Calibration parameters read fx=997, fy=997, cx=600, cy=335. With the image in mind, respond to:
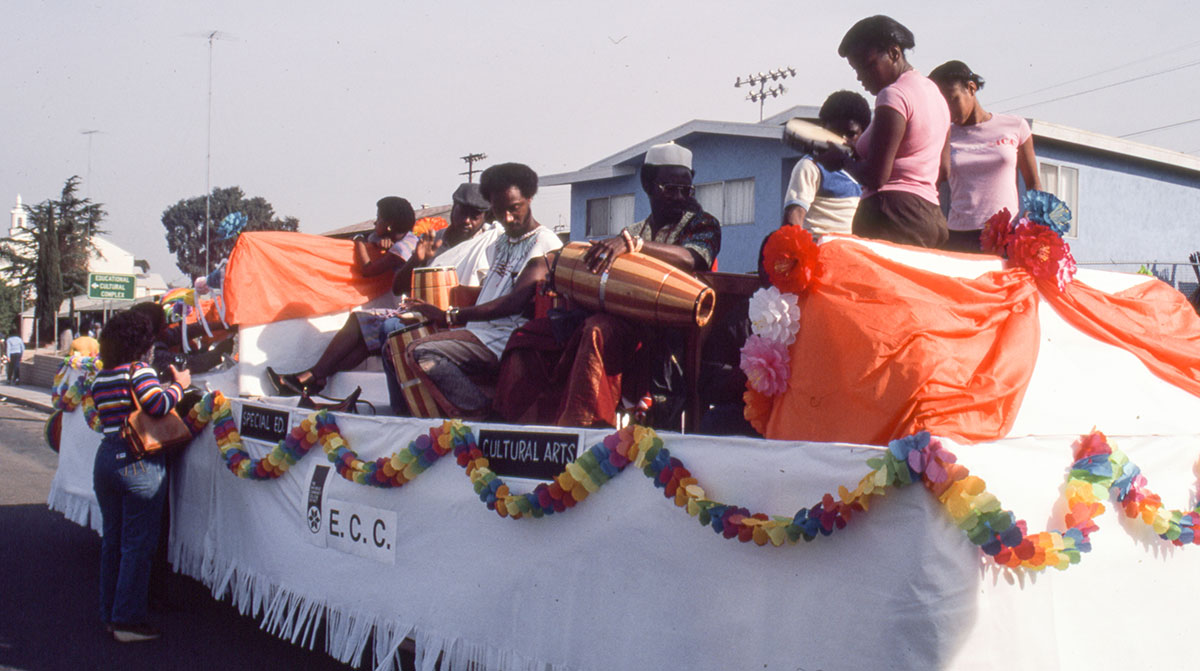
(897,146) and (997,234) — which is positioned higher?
(897,146)

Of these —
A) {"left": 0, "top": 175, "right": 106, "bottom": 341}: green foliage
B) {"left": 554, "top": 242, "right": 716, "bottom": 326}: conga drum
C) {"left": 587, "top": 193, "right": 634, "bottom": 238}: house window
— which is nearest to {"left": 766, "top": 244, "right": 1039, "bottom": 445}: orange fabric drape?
{"left": 554, "top": 242, "right": 716, "bottom": 326}: conga drum

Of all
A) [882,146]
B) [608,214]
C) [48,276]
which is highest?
[608,214]

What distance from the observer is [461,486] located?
3947 millimetres

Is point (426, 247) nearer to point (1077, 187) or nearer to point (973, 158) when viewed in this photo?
point (973, 158)

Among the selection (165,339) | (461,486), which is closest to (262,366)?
(165,339)

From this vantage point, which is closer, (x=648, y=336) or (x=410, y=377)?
(x=648, y=336)

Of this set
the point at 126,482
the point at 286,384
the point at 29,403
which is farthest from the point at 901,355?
the point at 29,403

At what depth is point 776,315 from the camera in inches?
126

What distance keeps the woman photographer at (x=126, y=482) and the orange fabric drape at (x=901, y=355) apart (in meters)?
3.66

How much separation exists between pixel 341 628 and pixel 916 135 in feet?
10.7

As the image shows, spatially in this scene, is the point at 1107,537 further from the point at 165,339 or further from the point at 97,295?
the point at 97,295

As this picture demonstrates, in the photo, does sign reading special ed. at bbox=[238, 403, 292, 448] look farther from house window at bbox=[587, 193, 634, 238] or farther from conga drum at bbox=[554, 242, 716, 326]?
house window at bbox=[587, 193, 634, 238]

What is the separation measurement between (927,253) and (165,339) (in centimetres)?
584

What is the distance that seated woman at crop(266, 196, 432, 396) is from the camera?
6352 millimetres
